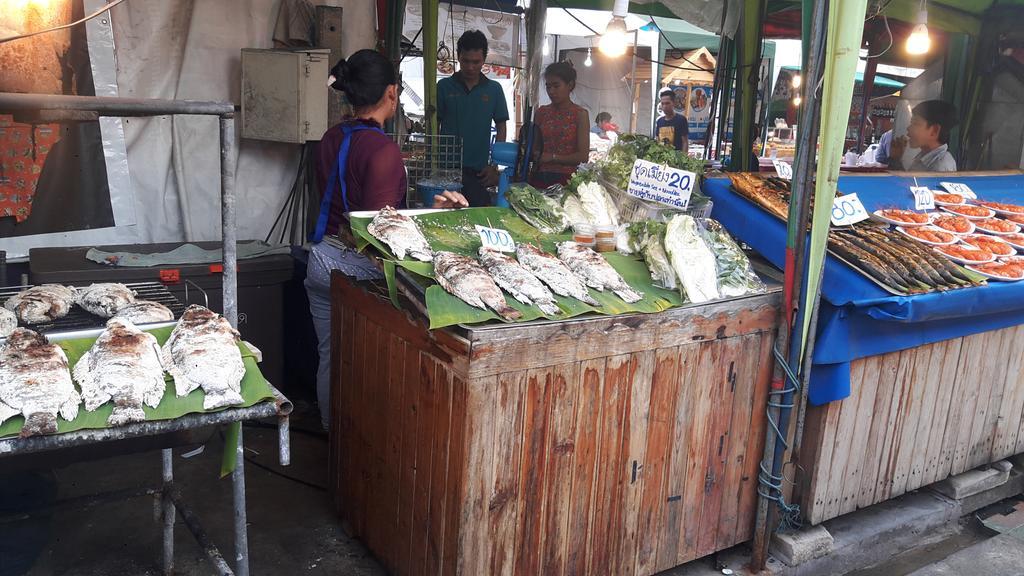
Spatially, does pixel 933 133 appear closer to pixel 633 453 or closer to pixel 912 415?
pixel 912 415

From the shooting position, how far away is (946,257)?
13.5 ft

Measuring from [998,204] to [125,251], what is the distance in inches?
239

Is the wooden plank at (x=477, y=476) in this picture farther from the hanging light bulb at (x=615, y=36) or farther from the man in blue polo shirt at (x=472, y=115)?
the man in blue polo shirt at (x=472, y=115)

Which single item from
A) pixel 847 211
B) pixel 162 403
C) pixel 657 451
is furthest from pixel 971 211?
pixel 162 403

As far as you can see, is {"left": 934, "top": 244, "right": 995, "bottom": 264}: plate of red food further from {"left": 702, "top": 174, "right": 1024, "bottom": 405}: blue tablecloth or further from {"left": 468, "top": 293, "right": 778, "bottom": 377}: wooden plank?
{"left": 468, "top": 293, "right": 778, "bottom": 377}: wooden plank

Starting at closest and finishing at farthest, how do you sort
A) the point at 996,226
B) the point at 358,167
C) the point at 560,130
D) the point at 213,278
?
the point at 358,167 → the point at 213,278 → the point at 996,226 → the point at 560,130

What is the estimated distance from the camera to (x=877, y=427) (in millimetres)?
3943

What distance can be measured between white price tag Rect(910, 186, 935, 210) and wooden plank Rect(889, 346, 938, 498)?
1425mm

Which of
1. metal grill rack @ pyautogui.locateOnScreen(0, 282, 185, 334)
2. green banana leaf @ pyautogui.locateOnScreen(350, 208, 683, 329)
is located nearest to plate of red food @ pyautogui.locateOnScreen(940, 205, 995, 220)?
green banana leaf @ pyautogui.locateOnScreen(350, 208, 683, 329)

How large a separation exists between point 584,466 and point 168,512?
6.02 ft

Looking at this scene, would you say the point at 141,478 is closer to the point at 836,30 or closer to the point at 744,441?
the point at 744,441

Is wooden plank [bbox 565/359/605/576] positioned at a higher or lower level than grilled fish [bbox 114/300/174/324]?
lower

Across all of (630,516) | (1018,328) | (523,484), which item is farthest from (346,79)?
(1018,328)

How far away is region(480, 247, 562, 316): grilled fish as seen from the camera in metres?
2.93
